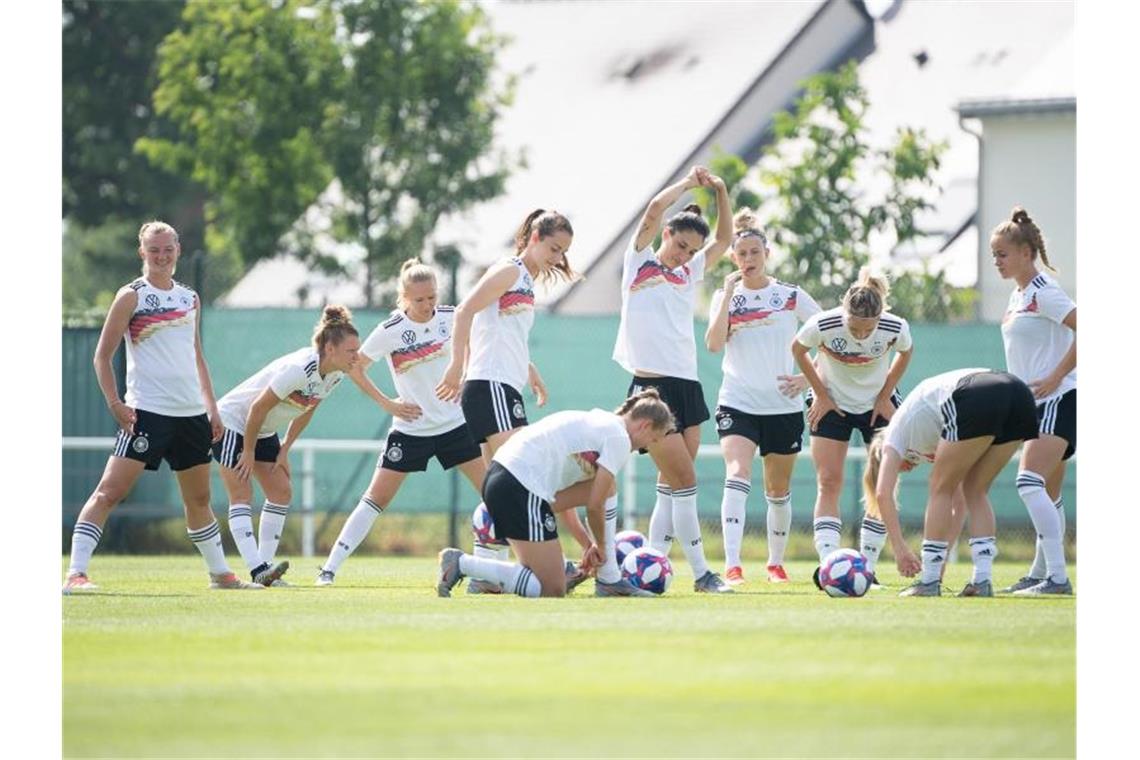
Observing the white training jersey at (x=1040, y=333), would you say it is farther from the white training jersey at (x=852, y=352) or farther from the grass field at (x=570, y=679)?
the grass field at (x=570, y=679)

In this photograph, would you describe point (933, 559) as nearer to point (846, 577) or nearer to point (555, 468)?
point (846, 577)

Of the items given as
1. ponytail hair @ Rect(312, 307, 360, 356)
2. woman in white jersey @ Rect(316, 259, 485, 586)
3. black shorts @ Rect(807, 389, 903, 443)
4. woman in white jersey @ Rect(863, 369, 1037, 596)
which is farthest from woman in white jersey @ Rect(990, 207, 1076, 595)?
ponytail hair @ Rect(312, 307, 360, 356)

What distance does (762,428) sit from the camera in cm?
1195

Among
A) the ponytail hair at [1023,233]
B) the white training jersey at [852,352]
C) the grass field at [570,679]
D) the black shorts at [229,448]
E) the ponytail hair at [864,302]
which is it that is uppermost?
the ponytail hair at [1023,233]

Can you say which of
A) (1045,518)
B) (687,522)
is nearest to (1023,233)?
(1045,518)

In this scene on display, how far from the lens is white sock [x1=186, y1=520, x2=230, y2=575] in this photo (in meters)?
11.1

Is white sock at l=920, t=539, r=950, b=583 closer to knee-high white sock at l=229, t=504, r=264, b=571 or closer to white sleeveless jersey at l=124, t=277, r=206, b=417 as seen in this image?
knee-high white sock at l=229, t=504, r=264, b=571

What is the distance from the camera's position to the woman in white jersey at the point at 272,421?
11.3m

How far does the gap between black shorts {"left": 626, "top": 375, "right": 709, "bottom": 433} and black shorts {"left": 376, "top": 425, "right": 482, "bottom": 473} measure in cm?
109

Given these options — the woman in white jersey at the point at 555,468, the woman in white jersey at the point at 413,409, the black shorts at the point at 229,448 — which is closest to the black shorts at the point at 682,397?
the woman in white jersey at the point at 413,409

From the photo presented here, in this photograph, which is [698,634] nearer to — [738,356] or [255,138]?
[738,356]

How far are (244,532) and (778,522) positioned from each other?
333 centimetres
